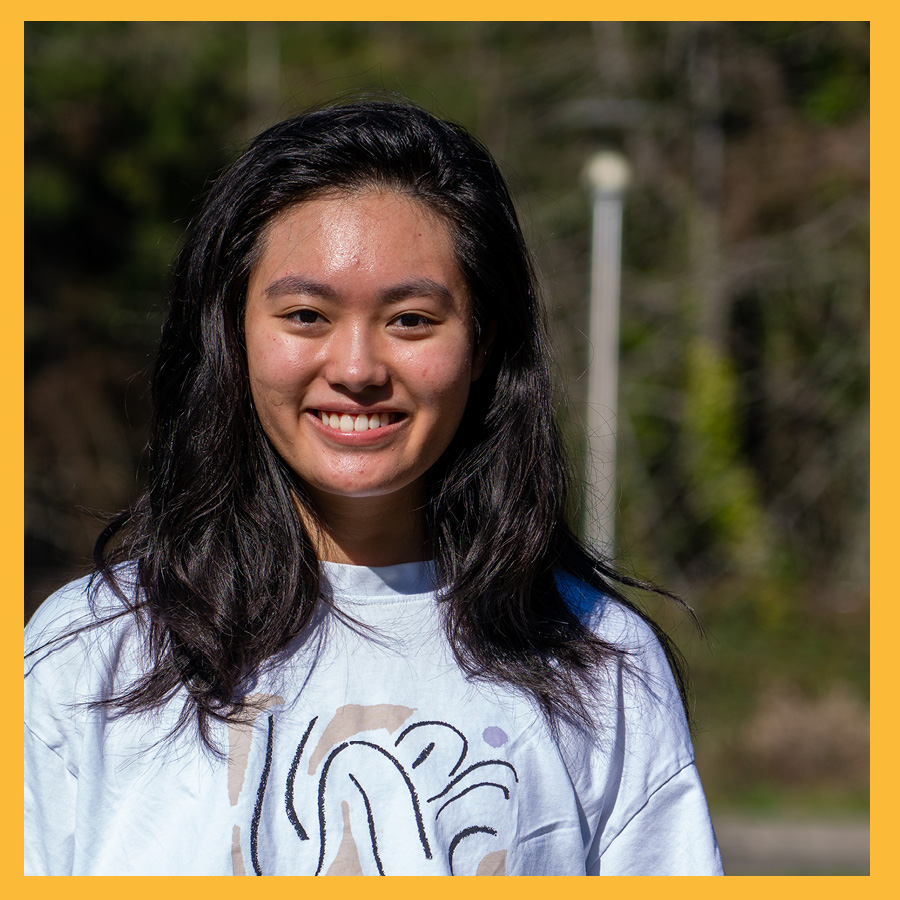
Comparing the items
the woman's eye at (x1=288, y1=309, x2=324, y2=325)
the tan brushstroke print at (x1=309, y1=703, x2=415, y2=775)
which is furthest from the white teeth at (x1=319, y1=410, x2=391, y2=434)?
the tan brushstroke print at (x1=309, y1=703, x2=415, y2=775)

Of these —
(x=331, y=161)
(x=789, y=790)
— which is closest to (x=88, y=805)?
(x=331, y=161)

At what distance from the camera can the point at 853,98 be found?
437 inches

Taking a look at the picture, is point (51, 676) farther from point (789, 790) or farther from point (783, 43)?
point (783, 43)

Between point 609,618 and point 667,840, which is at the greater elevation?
point 609,618

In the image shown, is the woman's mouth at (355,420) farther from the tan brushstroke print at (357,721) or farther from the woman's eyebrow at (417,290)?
the tan brushstroke print at (357,721)

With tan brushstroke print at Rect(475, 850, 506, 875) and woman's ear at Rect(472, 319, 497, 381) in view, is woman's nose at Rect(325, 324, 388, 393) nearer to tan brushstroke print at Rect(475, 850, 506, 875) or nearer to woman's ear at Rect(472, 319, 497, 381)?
woman's ear at Rect(472, 319, 497, 381)

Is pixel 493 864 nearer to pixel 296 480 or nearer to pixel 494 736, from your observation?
pixel 494 736

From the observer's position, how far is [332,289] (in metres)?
1.58

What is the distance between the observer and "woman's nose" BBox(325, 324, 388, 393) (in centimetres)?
157

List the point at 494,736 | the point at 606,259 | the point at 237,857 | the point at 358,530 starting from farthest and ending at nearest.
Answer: the point at 606,259 → the point at 358,530 → the point at 494,736 → the point at 237,857

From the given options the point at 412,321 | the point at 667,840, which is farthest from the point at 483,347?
the point at 667,840

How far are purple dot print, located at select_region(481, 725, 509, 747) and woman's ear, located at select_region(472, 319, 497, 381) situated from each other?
1.88ft

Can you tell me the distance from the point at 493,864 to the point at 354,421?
688 mm

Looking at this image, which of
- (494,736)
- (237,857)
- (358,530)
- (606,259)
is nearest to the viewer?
(237,857)
